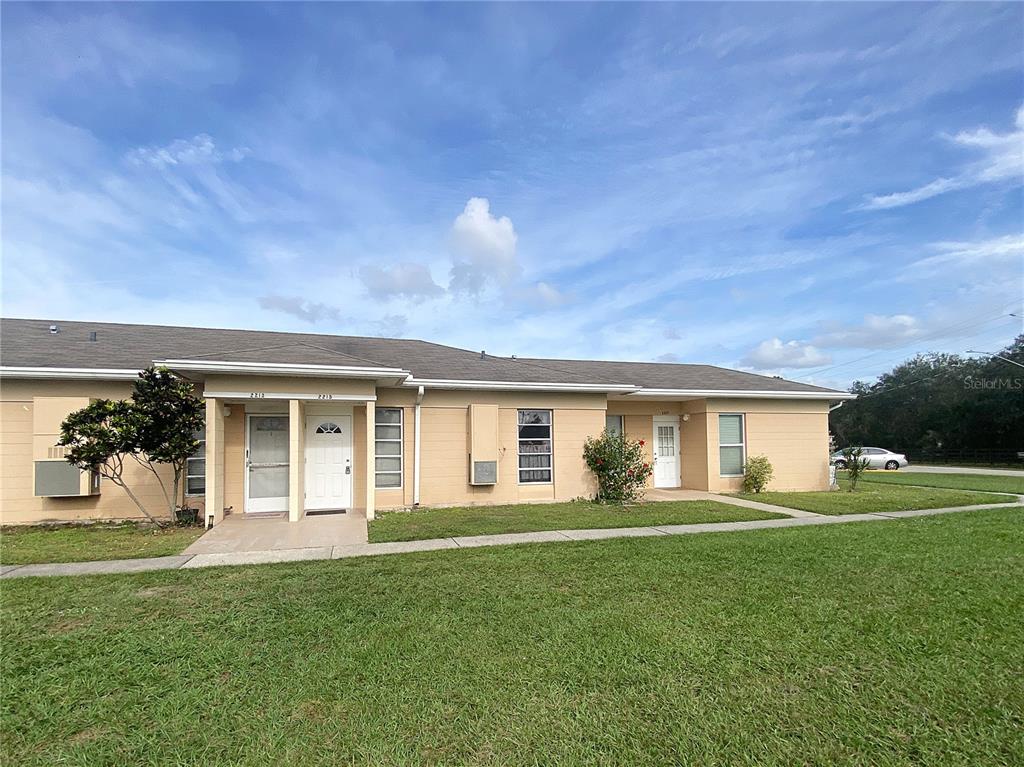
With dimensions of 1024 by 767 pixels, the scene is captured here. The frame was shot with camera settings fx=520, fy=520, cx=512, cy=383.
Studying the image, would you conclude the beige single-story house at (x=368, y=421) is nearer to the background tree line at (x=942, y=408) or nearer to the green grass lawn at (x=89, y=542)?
the green grass lawn at (x=89, y=542)

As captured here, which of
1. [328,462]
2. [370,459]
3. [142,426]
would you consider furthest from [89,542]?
[370,459]

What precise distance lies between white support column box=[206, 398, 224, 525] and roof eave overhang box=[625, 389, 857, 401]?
8639mm

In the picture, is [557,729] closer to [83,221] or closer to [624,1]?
[624,1]

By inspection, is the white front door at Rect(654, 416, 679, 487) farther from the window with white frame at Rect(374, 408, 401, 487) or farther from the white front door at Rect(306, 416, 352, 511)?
the white front door at Rect(306, 416, 352, 511)

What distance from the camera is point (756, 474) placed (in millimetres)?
13453

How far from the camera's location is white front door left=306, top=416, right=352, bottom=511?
34.1 ft

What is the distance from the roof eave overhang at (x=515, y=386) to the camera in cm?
1070

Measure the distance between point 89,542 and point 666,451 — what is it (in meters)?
12.6

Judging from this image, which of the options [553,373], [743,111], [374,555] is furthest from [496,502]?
[743,111]

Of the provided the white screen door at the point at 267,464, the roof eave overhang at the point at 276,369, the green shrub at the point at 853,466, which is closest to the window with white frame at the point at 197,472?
the white screen door at the point at 267,464

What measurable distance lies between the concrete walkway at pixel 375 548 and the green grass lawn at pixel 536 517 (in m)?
0.33

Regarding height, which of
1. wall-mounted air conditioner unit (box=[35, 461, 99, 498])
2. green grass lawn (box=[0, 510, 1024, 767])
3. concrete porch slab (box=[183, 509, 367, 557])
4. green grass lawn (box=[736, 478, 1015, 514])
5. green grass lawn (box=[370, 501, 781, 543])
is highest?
wall-mounted air conditioner unit (box=[35, 461, 99, 498])

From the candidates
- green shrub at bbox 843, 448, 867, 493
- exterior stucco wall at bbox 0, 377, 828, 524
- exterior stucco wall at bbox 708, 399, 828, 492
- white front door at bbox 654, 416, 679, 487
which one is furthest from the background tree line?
white front door at bbox 654, 416, 679, 487

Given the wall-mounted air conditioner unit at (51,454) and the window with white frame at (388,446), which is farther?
the window with white frame at (388,446)
